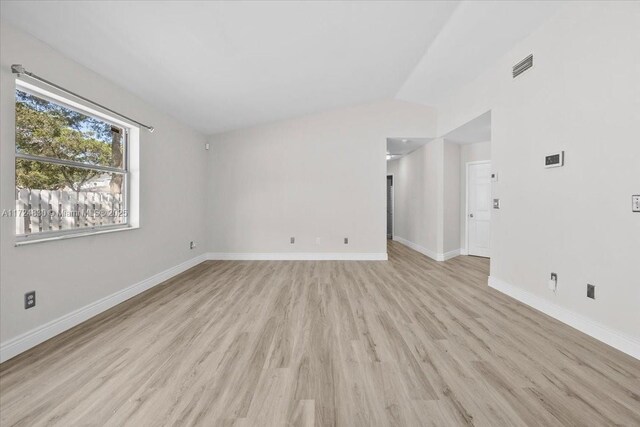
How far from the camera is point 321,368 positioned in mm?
1815

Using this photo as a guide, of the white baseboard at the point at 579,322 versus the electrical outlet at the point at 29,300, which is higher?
the electrical outlet at the point at 29,300

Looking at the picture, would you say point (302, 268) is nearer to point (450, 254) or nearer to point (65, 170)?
point (450, 254)

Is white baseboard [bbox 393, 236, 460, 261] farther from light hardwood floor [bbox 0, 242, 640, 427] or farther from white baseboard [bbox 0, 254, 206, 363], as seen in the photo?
white baseboard [bbox 0, 254, 206, 363]

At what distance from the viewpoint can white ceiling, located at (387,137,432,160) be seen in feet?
18.6

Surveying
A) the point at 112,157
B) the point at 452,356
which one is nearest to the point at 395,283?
the point at 452,356

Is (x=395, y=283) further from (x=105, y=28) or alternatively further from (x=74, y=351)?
(x=105, y=28)

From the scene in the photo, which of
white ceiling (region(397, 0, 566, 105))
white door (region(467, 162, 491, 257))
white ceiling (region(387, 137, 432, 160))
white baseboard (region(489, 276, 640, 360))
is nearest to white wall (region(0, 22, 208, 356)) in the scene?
white ceiling (region(397, 0, 566, 105))

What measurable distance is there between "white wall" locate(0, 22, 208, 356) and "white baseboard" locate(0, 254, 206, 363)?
28mm

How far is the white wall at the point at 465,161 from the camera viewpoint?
566cm

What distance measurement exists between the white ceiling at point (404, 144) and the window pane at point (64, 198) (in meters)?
4.78

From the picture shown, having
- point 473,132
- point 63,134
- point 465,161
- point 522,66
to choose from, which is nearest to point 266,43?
point 63,134

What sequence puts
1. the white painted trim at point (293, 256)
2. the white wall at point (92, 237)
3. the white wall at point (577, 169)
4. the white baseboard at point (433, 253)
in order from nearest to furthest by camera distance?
the white wall at point (92, 237), the white wall at point (577, 169), the white baseboard at point (433, 253), the white painted trim at point (293, 256)

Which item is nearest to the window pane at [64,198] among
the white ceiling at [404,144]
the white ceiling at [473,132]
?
the white ceiling at [404,144]

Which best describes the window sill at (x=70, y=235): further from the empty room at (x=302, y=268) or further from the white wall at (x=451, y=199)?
the white wall at (x=451, y=199)
